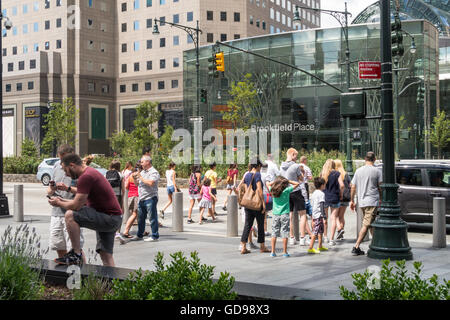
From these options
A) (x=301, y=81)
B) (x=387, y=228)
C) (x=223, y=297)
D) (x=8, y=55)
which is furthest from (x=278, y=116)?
(x=8, y=55)

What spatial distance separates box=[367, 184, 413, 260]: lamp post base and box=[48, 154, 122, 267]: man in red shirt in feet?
15.8

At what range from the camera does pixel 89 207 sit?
21.1ft

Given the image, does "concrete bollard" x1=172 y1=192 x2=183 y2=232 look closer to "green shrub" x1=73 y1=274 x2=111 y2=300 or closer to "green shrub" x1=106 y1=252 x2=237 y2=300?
"green shrub" x1=73 y1=274 x2=111 y2=300

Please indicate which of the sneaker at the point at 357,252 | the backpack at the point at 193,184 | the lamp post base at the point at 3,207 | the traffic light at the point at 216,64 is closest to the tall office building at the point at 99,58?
the traffic light at the point at 216,64

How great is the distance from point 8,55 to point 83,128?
18.6 meters

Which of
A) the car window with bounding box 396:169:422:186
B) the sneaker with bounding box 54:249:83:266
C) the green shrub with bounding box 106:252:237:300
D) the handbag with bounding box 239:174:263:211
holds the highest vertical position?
the car window with bounding box 396:169:422:186

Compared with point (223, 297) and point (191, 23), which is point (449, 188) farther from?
point (191, 23)

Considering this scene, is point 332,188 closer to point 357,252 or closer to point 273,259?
point 357,252

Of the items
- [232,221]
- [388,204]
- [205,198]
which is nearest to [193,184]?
[205,198]

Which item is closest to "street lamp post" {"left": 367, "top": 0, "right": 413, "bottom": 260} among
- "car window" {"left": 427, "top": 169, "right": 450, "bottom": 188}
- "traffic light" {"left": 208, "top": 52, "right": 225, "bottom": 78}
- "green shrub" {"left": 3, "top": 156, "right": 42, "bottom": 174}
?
"car window" {"left": 427, "top": 169, "right": 450, "bottom": 188}

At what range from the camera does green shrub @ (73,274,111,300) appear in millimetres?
4811

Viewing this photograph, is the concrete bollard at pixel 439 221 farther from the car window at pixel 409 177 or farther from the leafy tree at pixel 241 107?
the leafy tree at pixel 241 107

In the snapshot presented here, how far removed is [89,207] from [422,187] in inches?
367
